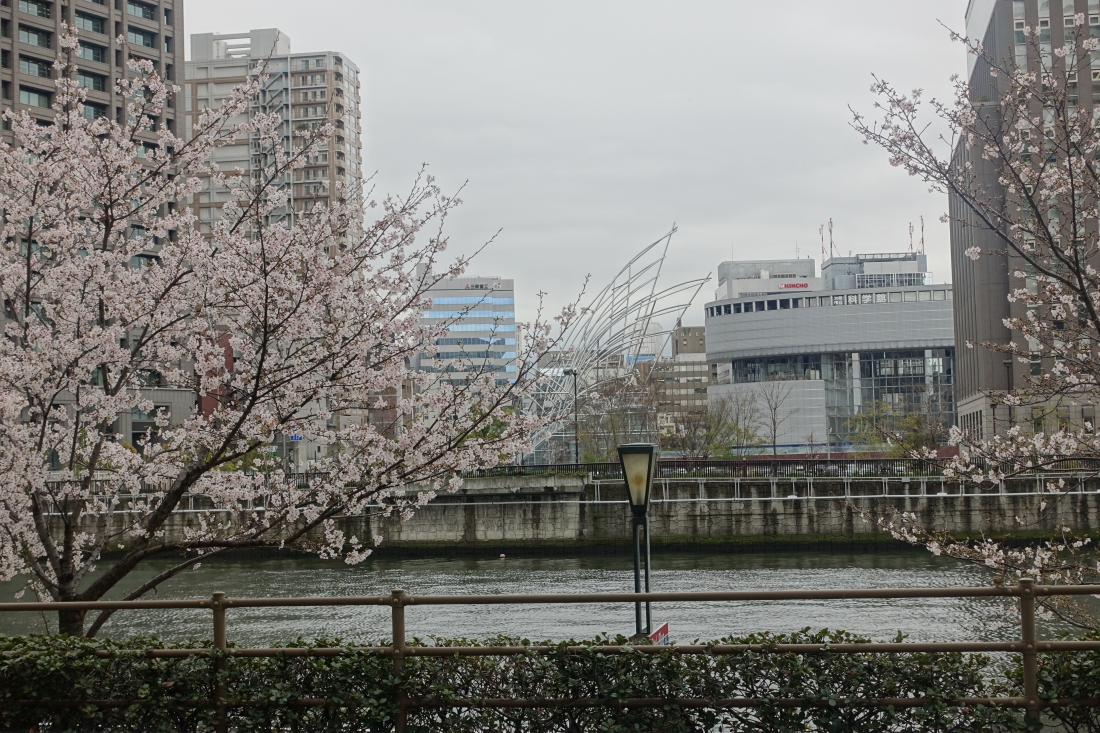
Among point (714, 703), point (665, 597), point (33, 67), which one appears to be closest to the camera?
point (665, 597)

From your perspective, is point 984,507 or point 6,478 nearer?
point 6,478

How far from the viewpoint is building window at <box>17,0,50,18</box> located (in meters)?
63.0

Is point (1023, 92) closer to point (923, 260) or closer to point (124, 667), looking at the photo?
point (124, 667)

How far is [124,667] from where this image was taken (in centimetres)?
678

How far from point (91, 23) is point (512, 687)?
7060 centimetres

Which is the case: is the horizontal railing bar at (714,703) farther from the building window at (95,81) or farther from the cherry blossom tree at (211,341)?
the building window at (95,81)

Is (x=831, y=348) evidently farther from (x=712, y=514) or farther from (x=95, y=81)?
(x=712, y=514)

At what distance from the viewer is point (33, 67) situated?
63.1 meters

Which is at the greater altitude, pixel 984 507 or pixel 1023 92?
pixel 1023 92

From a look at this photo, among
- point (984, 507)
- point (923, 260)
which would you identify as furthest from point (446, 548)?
point (923, 260)

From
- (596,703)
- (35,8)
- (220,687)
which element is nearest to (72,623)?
(220,687)

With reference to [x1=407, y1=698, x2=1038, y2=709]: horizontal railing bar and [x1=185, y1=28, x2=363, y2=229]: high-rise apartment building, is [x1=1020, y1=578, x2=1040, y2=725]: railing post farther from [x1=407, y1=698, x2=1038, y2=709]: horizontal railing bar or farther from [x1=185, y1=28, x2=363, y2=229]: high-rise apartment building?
[x1=185, y1=28, x2=363, y2=229]: high-rise apartment building

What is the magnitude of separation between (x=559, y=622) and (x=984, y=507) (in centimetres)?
2409

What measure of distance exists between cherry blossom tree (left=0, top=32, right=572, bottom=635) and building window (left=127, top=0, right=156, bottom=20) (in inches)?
2599
